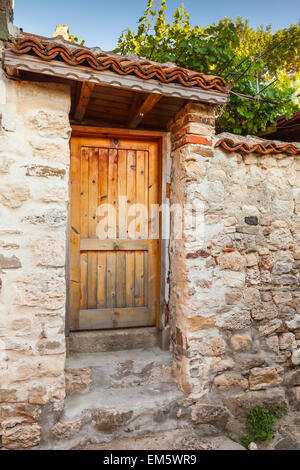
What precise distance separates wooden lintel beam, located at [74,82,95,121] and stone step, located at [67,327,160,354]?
2066 mm

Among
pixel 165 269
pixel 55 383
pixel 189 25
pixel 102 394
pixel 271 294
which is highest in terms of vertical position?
pixel 189 25

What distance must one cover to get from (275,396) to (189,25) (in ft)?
19.1

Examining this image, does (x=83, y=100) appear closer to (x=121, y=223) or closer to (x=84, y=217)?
(x=84, y=217)

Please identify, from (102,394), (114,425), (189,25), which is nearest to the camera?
(114,425)

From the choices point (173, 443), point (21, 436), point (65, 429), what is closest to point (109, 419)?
point (65, 429)

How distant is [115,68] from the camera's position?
2.22m

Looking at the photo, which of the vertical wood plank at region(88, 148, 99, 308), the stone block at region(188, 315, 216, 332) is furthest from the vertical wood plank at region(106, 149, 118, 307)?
the stone block at region(188, 315, 216, 332)

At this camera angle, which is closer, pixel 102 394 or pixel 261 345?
pixel 102 394

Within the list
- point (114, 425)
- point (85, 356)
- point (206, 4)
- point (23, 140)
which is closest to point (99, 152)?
point (23, 140)

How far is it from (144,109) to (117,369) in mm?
2359

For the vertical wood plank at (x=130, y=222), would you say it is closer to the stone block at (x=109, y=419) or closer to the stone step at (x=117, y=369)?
the stone step at (x=117, y=369)

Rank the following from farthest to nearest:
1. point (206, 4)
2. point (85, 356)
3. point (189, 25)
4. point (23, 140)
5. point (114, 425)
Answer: point (189, 25) → point (206, 4) → point (85, 356) → point (114, 425) → point (23, 140)
